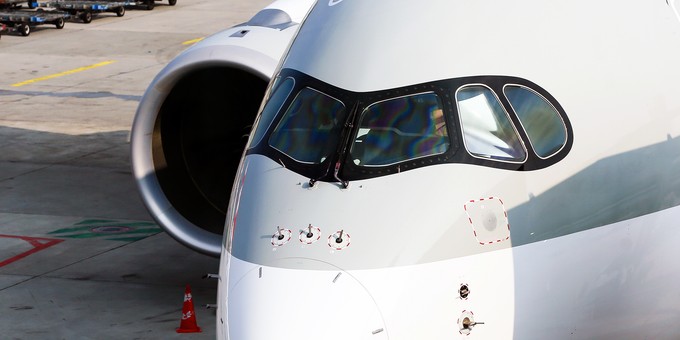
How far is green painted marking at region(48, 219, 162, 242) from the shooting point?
16.1 meters

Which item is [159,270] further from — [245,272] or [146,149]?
[245,272]

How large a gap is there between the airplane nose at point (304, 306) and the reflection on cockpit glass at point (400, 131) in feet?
2.90

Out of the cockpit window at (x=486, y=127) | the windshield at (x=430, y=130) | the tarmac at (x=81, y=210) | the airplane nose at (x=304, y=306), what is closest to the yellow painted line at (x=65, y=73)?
the tarmac at (x=81, y=210)

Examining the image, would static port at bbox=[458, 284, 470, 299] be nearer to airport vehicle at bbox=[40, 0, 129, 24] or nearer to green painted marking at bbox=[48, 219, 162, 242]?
green painted marking at bbox=[48, 219, 162, 242]

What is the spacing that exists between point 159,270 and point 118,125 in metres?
8.86

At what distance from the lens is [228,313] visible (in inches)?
306

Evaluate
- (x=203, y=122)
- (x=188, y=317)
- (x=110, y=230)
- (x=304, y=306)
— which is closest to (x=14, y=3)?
(x=110, y=230)

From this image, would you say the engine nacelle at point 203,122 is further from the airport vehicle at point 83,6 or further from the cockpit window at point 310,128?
the airport vehicle at point 83,6

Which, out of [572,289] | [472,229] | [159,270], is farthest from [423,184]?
[159,270]

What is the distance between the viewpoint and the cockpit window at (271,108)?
8.73 metres

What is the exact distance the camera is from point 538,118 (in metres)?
8.23

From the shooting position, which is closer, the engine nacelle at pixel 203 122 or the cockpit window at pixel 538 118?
the cockpit window at pixel 538 118

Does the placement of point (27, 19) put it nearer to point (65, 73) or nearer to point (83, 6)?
point (83, 6)

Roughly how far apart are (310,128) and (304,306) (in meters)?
1.42
